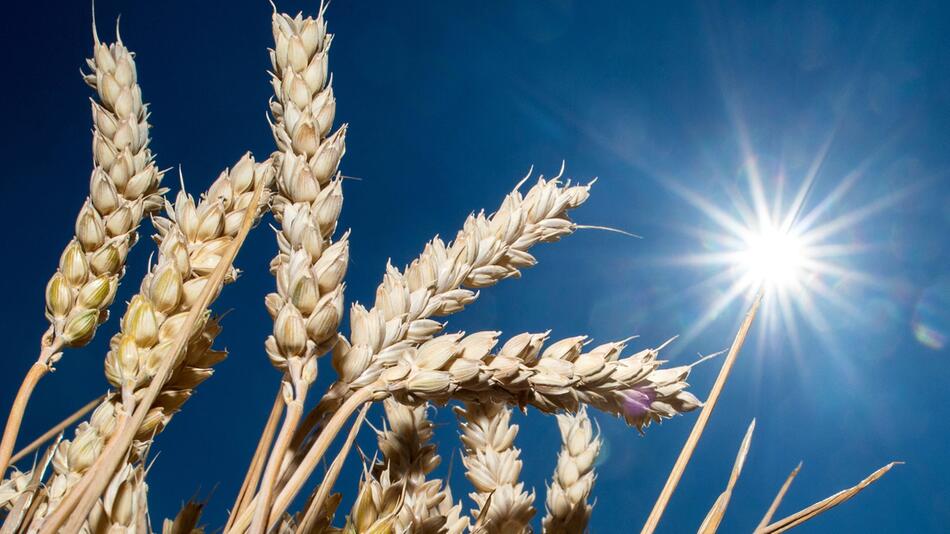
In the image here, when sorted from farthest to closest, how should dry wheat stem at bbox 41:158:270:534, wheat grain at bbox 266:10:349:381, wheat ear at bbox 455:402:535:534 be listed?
wheat ear at bbox 455:402:535:534 → wheat grain at bbox 266:10:349:381 → dry wheat stem at bbox 41:158:270:534

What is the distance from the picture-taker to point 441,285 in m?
0.49

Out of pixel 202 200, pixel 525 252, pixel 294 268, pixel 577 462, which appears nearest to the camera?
pixel 294 268

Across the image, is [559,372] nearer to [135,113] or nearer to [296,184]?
[296,184]

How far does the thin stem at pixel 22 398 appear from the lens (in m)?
0.36

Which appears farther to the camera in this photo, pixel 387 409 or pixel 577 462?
pixel 577 462

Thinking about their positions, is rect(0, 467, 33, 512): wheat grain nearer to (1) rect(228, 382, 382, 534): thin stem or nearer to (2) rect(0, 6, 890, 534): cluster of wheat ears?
(2) rect(0, 6, 890, 534): cluster of wheat ears

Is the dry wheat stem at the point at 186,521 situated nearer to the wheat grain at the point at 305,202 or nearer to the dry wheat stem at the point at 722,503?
the wheat grain at the point at 305,202

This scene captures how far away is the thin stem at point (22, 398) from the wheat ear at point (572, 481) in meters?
0.45

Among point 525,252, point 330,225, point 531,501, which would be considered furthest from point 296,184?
point 531,501

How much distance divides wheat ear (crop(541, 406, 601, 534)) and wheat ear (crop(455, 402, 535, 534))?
0.10ft

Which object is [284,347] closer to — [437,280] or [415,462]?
[437,280]

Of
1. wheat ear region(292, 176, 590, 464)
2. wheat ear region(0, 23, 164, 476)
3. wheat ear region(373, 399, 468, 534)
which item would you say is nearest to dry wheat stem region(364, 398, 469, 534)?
wheat ear region(373, 399, 468, 534)

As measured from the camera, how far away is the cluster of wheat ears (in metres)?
0.34

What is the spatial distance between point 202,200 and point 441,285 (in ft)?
0.58
